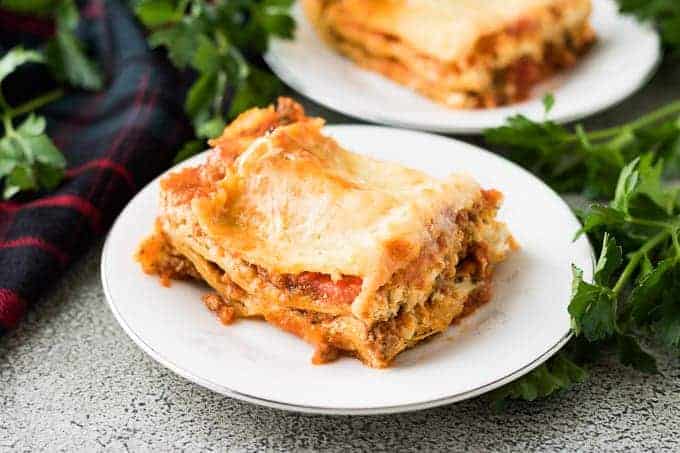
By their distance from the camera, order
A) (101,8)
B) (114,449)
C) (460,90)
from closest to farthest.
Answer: (114,449) < (460,90) < (101,8)

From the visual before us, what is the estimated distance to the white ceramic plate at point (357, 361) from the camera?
2.09 metres

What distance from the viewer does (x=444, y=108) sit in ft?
11.6

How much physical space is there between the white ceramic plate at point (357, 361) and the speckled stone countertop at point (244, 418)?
0.50 feet

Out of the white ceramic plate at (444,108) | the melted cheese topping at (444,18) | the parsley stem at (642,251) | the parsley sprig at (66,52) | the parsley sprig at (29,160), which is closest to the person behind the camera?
the parsley stem at (642,251)

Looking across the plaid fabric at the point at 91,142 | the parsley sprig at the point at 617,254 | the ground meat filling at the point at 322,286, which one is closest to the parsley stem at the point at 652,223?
the parsley sprig at the point at 617,254

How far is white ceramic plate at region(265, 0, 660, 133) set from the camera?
3350 millimetres

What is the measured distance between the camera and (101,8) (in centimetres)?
408

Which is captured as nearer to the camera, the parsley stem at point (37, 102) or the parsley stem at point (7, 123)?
the parsley stem at point (7, 123)

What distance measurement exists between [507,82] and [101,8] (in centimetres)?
177

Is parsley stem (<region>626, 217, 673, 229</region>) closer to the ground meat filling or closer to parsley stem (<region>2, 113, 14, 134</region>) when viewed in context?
the ground meat filling

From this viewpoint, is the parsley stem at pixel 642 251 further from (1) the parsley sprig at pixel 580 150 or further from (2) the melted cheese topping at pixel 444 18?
(2) the melted cheese topping at pixel 444 18

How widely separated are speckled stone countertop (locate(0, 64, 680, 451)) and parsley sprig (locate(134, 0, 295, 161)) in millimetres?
1065

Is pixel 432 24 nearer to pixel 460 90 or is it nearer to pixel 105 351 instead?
pixel 460 90

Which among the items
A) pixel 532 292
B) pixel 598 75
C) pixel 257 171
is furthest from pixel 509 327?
pixel 598 75
